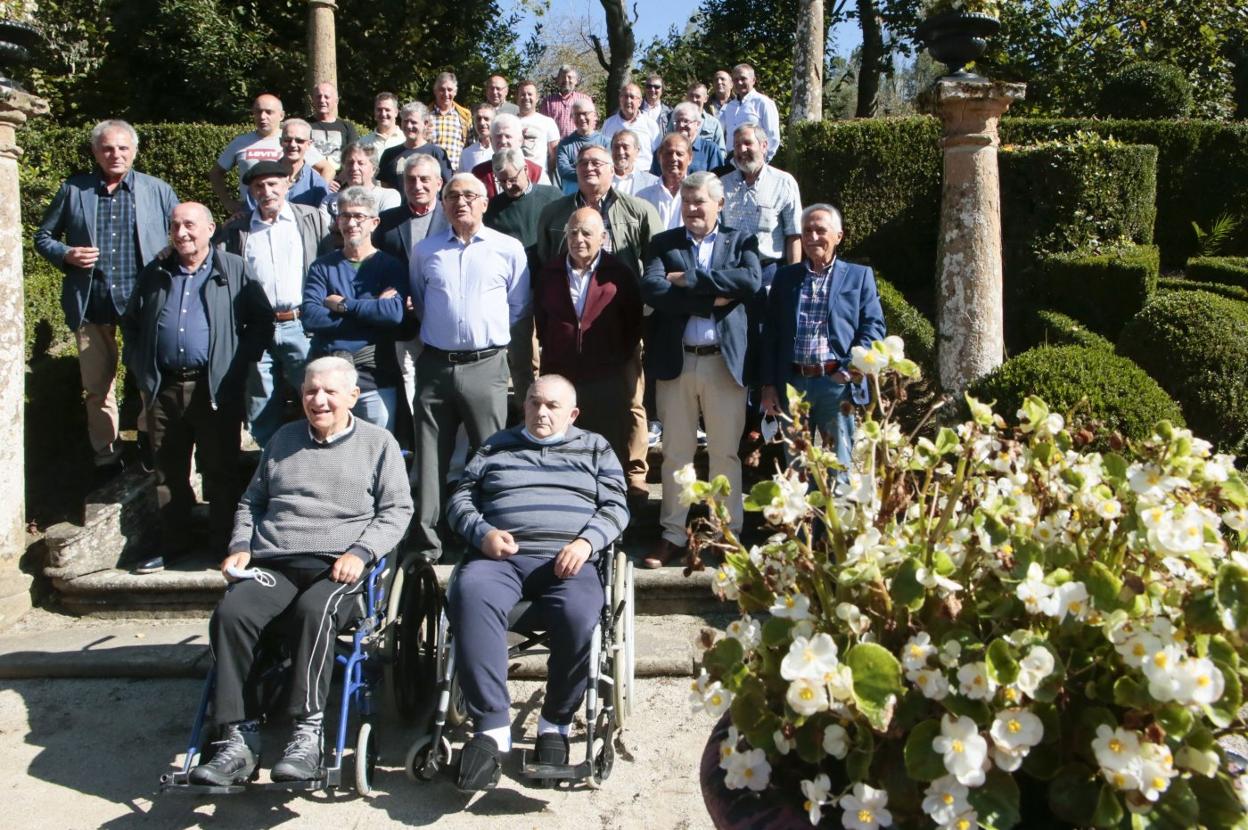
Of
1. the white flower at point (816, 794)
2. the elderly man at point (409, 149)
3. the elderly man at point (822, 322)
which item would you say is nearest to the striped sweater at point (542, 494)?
the elderly man at point (822, 322)

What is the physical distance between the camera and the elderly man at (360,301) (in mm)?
5508

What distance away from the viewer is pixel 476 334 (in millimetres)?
5375

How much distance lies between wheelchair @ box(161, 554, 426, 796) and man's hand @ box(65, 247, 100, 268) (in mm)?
2778

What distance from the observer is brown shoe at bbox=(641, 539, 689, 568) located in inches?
214

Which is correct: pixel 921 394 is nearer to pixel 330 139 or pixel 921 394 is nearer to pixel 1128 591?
pixel 330 139

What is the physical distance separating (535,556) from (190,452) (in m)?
2.52

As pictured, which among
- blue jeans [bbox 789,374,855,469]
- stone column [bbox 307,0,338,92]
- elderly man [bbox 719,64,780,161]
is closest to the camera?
blue jeans [bbox 789,374,855,469]

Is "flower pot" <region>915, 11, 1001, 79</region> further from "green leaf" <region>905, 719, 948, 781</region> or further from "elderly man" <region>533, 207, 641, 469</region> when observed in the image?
"green leaf" <region>905, 719, 948, 781</region>

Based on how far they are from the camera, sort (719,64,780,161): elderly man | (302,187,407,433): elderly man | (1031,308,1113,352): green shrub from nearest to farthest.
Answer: (302,187,407,433): elderly man < (1031,308,1113,352): green shrub < (719,64,780,161): elderly man

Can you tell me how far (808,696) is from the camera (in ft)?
5.80

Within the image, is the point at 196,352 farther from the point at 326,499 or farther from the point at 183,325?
the point at 326,499

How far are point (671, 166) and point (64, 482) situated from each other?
4.15 meters

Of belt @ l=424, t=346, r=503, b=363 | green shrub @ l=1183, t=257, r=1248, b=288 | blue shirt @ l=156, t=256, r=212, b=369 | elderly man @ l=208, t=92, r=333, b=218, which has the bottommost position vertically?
belt @ l=424, t=346, r=503, b=363

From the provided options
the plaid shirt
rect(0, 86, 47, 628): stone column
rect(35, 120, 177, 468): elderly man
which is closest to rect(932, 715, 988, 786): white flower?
the plaid shirt
